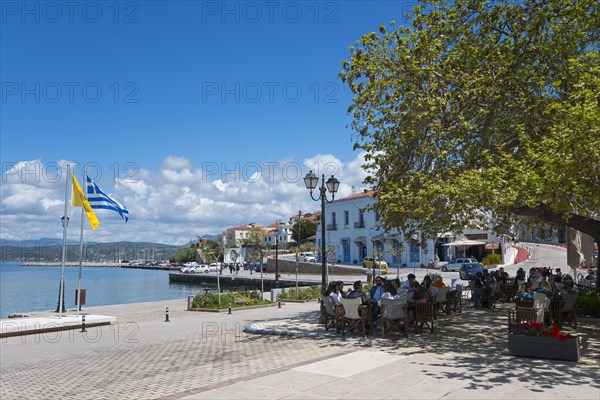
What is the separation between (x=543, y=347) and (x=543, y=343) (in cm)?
7

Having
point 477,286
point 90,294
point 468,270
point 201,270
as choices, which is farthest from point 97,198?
point 201,270

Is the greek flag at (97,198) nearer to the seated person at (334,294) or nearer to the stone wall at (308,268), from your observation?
the seated person at (334,294)

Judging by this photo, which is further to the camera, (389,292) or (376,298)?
(376,298)

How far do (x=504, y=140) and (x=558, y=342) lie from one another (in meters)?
6.40

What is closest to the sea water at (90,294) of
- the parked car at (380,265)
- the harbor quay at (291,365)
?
the parked car at (380,265)

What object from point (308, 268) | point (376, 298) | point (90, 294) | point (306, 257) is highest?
point (306, 257)

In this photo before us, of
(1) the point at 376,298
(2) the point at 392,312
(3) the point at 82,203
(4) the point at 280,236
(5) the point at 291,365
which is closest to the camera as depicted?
(5) the point at 291,365

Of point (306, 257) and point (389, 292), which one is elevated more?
point (306, 257)

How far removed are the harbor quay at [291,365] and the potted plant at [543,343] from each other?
193mm

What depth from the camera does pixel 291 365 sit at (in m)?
10.0

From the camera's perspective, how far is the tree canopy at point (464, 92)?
13.4 m

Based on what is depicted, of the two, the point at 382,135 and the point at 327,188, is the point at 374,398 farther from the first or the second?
the point at 327,188

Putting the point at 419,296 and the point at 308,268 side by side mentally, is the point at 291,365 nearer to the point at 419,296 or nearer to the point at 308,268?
the point at 419,296

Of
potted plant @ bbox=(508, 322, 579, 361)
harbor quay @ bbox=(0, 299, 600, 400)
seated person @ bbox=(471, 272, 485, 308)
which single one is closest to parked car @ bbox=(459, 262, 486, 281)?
seated person @ bbox=(471, 272, 485, 308)
